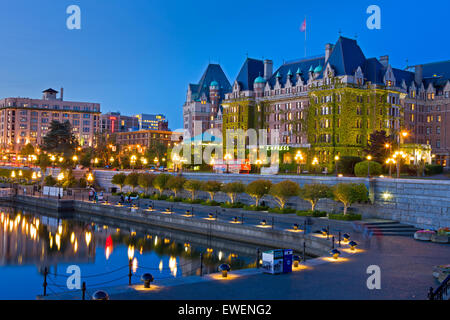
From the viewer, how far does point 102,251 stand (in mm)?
44312

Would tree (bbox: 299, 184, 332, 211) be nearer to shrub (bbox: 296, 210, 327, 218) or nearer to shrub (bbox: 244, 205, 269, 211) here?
shrub (bbox: 296, 210, 327, 218)

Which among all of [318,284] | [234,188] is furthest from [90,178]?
[318,284]

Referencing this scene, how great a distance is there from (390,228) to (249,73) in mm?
80006

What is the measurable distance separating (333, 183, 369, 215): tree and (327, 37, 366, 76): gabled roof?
46393mm

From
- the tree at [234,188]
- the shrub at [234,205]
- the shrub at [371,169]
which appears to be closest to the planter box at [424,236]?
the shrub at [371,169]

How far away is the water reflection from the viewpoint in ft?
116

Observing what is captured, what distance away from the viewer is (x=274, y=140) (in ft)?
356

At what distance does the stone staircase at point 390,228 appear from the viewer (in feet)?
136

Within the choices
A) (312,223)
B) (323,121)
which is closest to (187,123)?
(323,121)

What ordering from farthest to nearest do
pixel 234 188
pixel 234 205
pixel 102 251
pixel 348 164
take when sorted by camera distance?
pixel 348 164 < pixel 234 188 < pixel 234 205 < pixel 102 251

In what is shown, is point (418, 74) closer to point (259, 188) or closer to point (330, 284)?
point (259, 188)

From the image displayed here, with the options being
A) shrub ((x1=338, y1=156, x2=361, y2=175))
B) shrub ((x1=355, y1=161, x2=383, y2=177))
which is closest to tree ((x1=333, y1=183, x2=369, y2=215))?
shrub ((x1=355, y1=161, x2=383, y2=177))

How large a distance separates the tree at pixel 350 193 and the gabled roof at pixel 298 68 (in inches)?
2339
